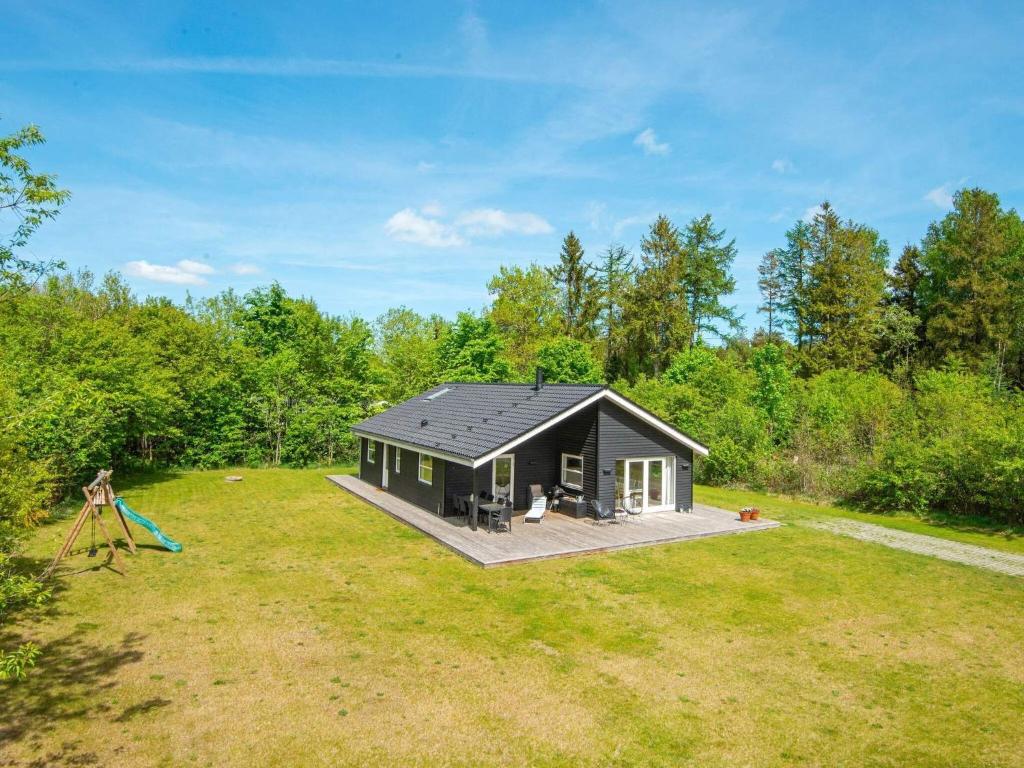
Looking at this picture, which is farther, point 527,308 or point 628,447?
point 527,308

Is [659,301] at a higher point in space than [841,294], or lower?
higher

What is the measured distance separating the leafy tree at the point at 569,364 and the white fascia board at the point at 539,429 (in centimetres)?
2035

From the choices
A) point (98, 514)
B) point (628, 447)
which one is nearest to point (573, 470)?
point (628, 447)

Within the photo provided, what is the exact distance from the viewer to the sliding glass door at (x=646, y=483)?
694 inches

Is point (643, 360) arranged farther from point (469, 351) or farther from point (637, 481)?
point (637, 481)

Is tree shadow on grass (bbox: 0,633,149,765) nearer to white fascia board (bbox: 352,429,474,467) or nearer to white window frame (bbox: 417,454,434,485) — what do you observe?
white fascia board (bbox: 352,429,474,467)

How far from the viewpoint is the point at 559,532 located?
50.6ft

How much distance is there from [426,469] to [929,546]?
13650mm

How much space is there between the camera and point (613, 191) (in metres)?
27.3

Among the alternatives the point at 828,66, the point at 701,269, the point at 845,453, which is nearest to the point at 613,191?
the point at 828,66

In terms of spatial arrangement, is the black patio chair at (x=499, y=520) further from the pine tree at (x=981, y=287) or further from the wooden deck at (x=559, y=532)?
the pine tree at (x=981, y=287)

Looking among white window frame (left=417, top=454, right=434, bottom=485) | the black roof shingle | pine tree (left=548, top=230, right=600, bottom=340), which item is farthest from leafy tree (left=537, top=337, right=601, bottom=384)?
white window frame (left=417, top=454, right=434, bottom=485)

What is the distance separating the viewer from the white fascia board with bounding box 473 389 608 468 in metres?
14.9

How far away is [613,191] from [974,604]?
69.4ft
